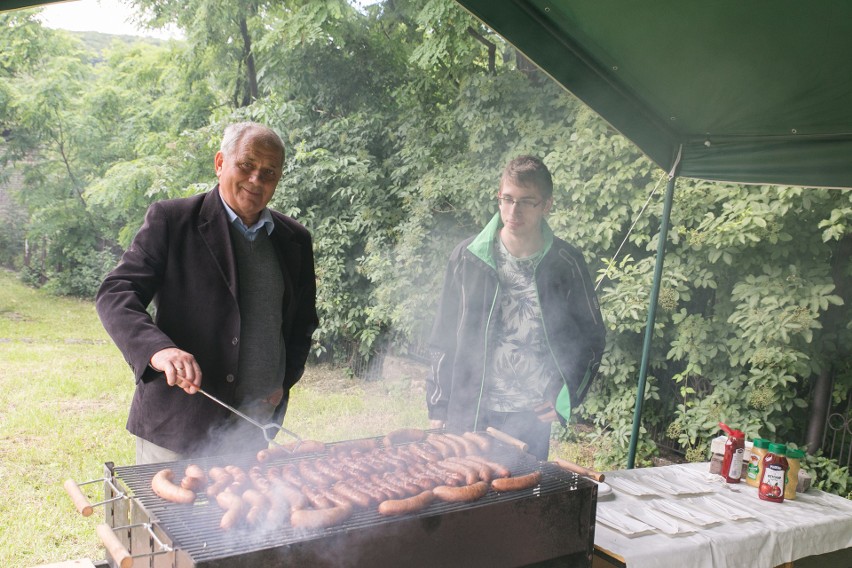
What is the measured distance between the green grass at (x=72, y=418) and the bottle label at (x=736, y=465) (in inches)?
145

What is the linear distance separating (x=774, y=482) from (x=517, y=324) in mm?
1391

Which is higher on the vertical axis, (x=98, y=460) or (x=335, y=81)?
(x=335, y=81)

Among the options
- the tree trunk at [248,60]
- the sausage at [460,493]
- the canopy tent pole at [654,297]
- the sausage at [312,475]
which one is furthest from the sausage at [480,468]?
the tree trunk at [248,60]

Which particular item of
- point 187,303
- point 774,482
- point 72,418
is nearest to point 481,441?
point 187,303

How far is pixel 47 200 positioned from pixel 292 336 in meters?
13.1

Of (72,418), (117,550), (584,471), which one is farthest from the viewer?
(72,418)

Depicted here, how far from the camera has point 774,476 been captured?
2961 millimetres

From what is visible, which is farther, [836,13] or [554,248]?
[554,248]

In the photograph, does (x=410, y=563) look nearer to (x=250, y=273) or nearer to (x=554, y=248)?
(x=250, y=273)

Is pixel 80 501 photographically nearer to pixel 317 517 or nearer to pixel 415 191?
pixel 317 517

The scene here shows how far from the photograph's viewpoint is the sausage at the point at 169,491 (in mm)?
1849

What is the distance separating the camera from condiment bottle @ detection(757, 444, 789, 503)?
296cm

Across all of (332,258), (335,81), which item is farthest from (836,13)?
(335,81)

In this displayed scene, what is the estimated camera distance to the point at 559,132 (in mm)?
6965
